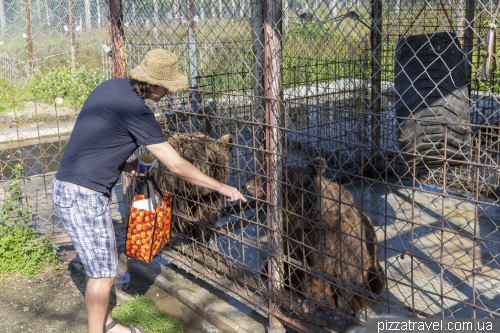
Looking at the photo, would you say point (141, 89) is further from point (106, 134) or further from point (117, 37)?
point (117, 37)

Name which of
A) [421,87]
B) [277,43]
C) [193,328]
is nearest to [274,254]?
[193,328]

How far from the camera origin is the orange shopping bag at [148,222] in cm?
450

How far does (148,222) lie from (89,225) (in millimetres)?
525

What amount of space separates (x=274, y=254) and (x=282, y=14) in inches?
71.7

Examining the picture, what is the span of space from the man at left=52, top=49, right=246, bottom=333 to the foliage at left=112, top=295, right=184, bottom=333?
2.65 feet

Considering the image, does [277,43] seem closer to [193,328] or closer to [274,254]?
[274,254]

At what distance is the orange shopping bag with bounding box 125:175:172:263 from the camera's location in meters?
4.50

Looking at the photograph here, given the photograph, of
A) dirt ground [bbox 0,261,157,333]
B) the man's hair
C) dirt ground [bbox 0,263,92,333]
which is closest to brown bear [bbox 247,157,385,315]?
the man's hair

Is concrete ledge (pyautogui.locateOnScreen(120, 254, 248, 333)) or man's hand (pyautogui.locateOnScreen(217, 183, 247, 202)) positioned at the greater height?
man's hand (pyautogui.locateOnScreen(217, 183, 247, 202))

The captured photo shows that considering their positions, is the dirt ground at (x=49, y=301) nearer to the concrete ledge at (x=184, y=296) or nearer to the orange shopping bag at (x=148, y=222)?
the concrete ledge at (x=184, y=296)

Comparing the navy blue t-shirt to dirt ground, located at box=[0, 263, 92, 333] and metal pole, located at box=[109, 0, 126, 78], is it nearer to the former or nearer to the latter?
dirt ground, located at box=[0, 263, 92, 333]

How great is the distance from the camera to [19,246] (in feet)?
20.7

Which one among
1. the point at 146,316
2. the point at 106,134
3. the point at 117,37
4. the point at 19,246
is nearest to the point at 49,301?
the point at 19,246

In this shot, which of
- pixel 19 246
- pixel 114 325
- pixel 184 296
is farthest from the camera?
pixel 19 246
